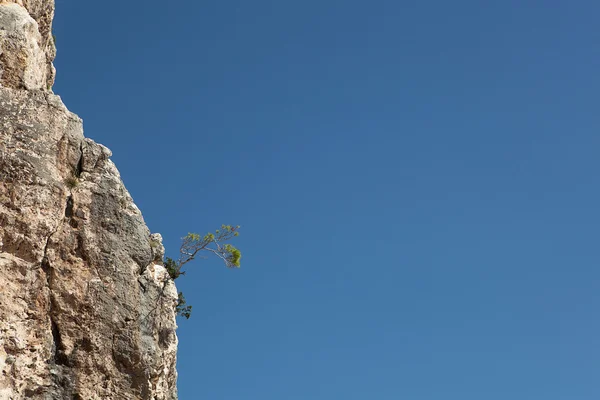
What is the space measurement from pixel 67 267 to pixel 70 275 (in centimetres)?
31

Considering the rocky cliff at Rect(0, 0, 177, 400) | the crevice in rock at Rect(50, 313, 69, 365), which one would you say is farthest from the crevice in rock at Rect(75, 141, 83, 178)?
the crevice in rock at Rect(50, 313, 69, 365)

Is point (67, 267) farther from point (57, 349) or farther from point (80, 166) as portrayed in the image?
point (80, 166)

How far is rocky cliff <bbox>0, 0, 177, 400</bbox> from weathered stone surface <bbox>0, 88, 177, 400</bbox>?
4 centimetres

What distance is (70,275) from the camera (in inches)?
1121

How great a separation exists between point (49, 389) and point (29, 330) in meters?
2.05

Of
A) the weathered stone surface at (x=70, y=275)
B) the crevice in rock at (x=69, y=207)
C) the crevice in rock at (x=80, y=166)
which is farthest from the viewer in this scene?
the crevice in rock at (x=80, y=166)

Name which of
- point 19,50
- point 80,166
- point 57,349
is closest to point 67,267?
point 57,349

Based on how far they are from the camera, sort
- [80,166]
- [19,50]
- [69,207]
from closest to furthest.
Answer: [69,207] → [80,166] → [19,50]

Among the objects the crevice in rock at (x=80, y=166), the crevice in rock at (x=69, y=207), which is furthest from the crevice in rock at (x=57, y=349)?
the crevice in rock at (x=80, y=166)

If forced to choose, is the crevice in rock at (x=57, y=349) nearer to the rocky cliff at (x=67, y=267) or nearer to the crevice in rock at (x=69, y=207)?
the rocky cliff at (x=67, y=267)

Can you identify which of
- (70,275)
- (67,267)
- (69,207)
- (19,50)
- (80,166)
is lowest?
(70,275)

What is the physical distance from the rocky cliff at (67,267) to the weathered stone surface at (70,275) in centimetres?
4

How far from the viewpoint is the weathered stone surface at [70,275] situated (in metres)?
26.8

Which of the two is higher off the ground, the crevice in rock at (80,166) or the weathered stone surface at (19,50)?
the weathered stone surface at (19,50)
